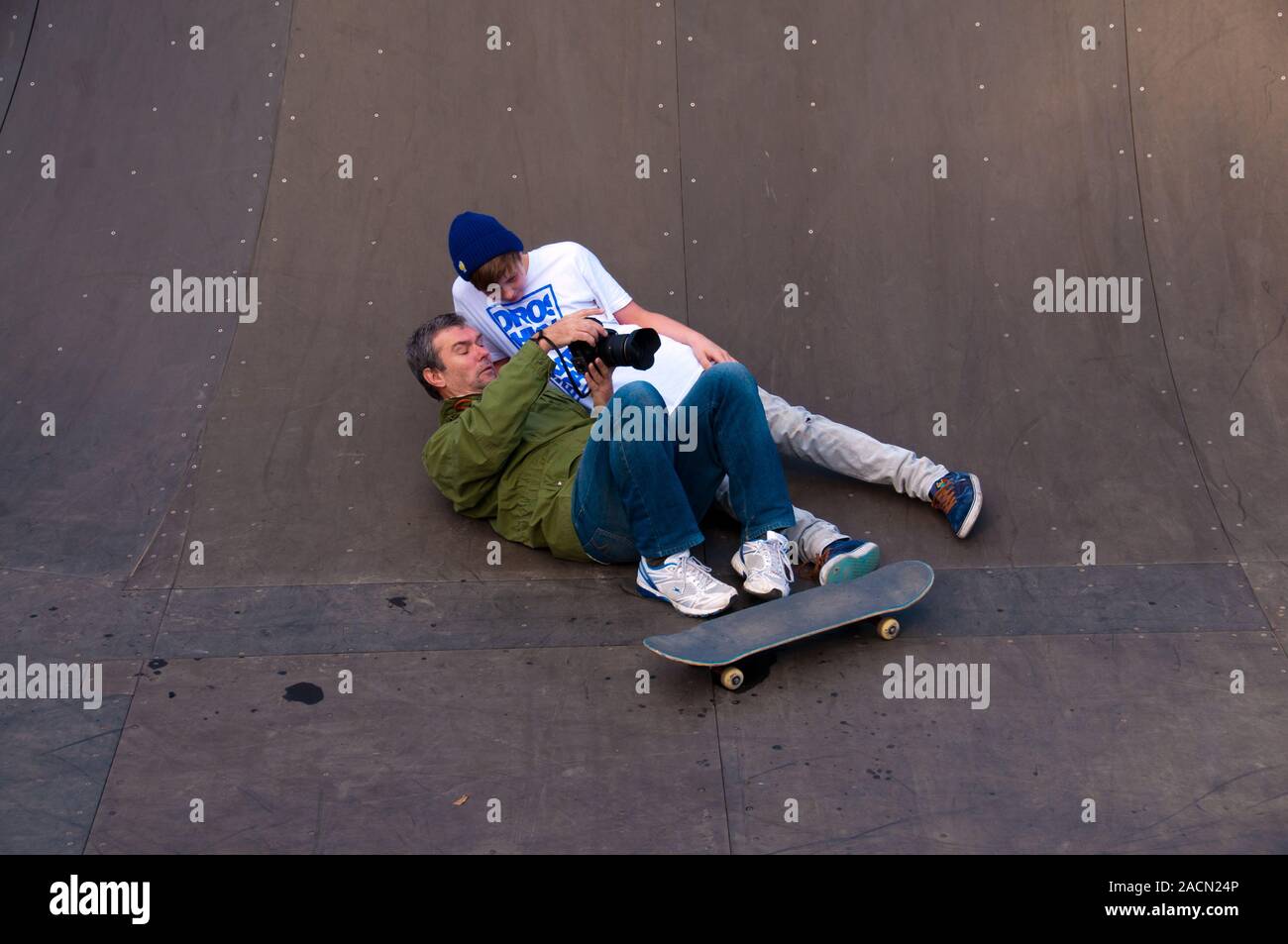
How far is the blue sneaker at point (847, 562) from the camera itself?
357 centimetres

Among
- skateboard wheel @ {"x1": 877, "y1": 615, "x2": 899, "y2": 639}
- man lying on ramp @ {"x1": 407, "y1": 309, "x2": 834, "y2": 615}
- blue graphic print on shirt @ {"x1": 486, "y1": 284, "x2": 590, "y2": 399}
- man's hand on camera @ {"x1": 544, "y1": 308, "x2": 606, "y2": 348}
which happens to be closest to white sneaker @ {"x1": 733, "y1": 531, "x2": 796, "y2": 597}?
man lying on ramp @ {"x1": 407, "y1": 309, "x2": 834, "y2": 615}

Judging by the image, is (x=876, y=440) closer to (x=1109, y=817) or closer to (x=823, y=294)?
(x=823, y=294)

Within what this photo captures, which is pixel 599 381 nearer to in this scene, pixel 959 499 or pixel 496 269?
pixel 496 269

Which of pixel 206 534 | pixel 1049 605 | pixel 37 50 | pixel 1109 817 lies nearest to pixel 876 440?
pixel 1049 605

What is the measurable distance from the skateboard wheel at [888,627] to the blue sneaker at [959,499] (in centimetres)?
62

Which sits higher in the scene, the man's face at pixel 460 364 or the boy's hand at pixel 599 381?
the man's face at pixel 460 364

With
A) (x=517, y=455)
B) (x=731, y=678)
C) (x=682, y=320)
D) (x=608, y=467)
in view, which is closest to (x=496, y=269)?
(x=517, y=455)

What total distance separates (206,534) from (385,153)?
1.98m

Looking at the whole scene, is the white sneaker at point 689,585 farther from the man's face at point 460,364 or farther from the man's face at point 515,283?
the man's face at point 515,283

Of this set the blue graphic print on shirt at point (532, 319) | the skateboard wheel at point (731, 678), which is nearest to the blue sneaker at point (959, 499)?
the skateboard wheel at point (731, 678)

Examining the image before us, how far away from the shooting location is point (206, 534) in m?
3.97

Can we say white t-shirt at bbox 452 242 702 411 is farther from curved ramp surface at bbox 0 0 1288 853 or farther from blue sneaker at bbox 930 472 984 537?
blue sneaker at bbox 930 472 984 537

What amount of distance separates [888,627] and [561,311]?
151 centimetres

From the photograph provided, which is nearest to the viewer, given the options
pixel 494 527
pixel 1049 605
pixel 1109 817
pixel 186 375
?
pixel 1109 817
